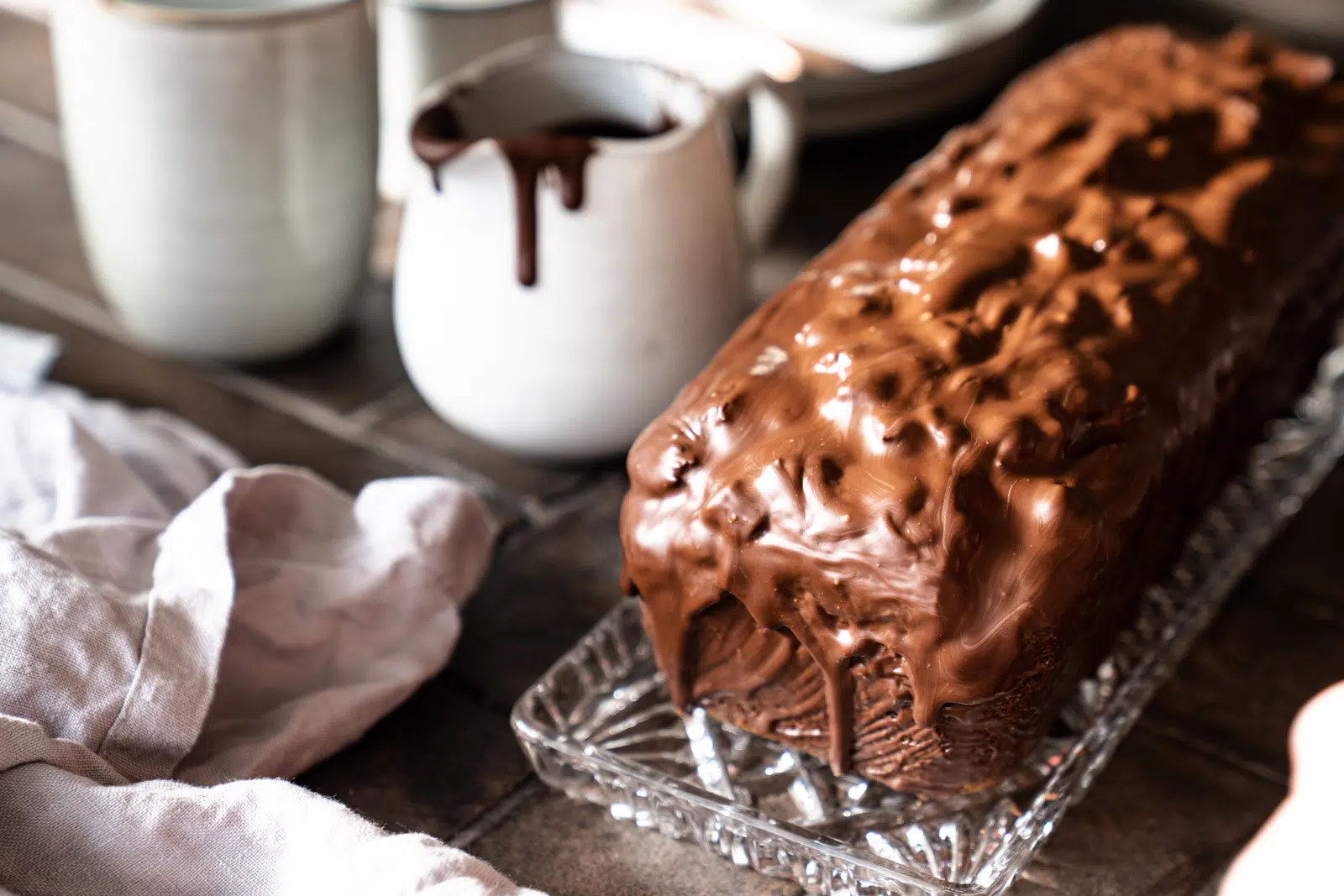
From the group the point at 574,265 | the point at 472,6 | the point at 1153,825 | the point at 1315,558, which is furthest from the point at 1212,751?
the point at 472,6

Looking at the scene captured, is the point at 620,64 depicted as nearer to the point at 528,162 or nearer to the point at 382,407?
the point at 528,162

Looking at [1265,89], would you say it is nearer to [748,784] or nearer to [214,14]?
[748,784]

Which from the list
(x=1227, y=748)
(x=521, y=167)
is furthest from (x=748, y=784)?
(x=521, y=167)

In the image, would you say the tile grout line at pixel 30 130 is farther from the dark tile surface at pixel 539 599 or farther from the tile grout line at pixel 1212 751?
the tile grout line at pixel 1212 751

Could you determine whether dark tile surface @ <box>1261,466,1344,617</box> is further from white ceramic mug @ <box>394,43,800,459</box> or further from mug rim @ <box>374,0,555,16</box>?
mug rim @ <box>374,0,555,16</box>

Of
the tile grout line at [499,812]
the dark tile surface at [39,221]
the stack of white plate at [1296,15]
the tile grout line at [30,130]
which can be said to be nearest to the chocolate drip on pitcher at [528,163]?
the tile grout line at [499,812]

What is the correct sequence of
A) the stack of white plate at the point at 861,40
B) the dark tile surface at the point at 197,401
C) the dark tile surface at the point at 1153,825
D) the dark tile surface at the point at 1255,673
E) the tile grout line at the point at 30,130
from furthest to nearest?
the tile grout line at the point at 30,130 < the stack of white plate at the point at 861,40 < the dark tile surface at the point at 197,401 < the dark tile surface at the point at 1255,673 < the dark tile surface at the point at 1153,825
